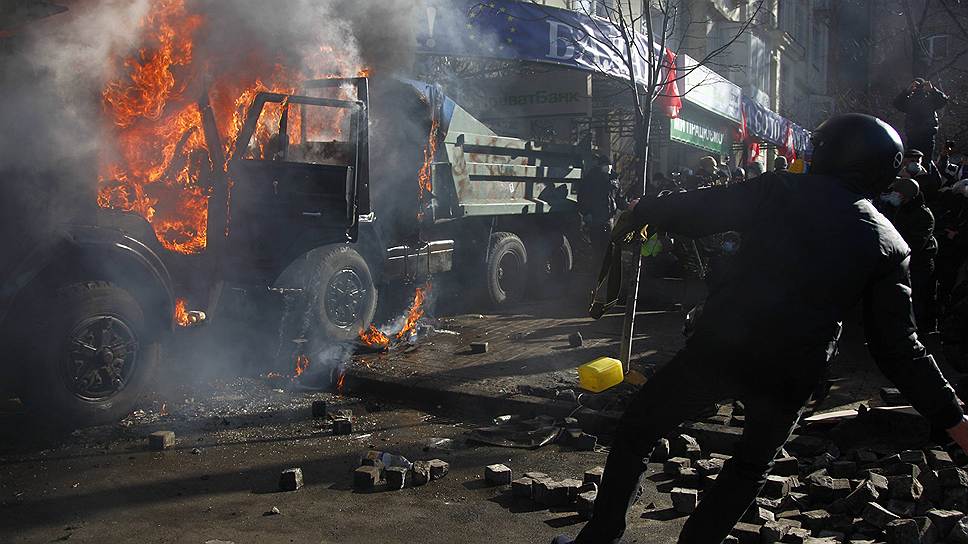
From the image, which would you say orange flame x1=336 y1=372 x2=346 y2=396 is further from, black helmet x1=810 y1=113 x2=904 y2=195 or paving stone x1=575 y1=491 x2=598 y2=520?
black helmet x1=810 y1=113 x2=904 y2=195

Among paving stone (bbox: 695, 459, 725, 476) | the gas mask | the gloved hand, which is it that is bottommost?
paving stone (bbox: 695, 459, 725, 476)

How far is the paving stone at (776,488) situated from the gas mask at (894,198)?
185 inches

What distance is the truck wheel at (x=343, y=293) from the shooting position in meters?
8.19

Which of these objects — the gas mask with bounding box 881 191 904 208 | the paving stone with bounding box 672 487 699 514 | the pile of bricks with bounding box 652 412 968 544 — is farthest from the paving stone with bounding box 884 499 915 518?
the gas mask with bounding box 881 191 904 208

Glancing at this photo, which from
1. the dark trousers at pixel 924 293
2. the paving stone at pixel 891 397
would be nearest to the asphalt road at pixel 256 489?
the paving stone at pixel 891 397

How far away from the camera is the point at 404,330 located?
31.0 ft

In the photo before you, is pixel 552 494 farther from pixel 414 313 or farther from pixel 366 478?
pixel 414 313

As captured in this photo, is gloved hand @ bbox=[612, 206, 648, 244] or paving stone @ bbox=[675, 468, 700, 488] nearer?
gloved hand @ bbox=[612, 206, 648, 244]

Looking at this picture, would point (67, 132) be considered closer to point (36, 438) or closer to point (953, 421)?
point (36, 438)

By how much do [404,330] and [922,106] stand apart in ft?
23.8

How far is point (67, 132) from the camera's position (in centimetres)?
614

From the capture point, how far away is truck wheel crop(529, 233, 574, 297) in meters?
13.0

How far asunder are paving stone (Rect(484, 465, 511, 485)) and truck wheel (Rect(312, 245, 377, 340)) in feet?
11.8

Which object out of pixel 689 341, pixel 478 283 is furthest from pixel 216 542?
pixel 478 283
